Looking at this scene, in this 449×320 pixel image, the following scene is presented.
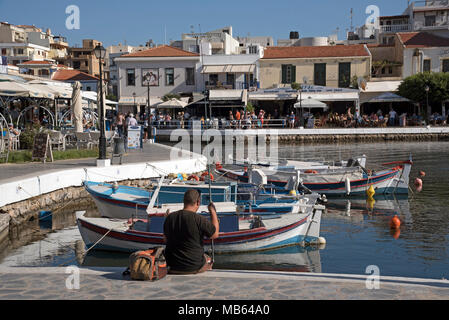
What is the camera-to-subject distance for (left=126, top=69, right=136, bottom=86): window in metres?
55.5

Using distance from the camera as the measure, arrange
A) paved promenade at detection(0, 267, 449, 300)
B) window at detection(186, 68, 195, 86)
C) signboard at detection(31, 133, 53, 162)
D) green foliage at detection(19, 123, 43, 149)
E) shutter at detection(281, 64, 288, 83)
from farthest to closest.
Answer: window at detection(186, 68, 195, 86), shutter at detection(281, 64, 288, 83), green foliage at detection(19, 123, 43, 149), signboard at detection(31, 133, 53, 162), paved promenade at detection(0, 267, 449, 300)

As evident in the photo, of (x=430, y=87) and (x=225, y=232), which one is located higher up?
(x=430, y=87)

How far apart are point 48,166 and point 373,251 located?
459 inches

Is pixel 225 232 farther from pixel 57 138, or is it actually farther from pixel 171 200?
pixel 57 138

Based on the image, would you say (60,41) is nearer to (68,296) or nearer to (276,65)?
(276,65)

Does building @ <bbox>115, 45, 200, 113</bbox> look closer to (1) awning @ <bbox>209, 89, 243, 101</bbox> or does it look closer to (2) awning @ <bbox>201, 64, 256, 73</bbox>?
(2) awning @ <bbox>201, 64, 256, 73</bbox>

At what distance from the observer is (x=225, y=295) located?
6387mm

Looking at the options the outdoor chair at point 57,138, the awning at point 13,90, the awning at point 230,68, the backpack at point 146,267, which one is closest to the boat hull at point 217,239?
the backpack at point 146,267

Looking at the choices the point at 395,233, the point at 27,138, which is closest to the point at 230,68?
the point at 27,138

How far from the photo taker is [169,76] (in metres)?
55.2

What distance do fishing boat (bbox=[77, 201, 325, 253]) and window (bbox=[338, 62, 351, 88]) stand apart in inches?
1662

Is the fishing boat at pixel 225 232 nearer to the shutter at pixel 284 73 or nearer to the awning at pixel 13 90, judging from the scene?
the awning at pixel 13 90

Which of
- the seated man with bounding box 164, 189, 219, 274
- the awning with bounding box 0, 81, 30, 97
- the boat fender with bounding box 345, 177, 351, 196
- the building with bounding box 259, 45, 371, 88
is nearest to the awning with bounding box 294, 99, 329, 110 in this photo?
the building with bounding box 259, 45, 371, 88

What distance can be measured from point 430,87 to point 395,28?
27877 mm
